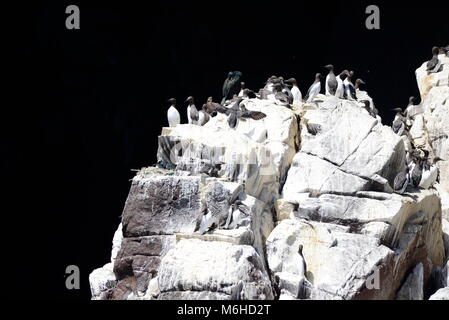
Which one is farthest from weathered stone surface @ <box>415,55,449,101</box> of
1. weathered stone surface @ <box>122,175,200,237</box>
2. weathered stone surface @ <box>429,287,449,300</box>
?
weathered stone surface @ <box>122,175,200,237</box>

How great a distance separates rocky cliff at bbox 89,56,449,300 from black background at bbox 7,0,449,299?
1138cm

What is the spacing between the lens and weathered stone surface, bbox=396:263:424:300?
854 inches

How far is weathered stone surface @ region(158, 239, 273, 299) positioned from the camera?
19359 mm

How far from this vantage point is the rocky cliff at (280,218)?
Result: 20.2m

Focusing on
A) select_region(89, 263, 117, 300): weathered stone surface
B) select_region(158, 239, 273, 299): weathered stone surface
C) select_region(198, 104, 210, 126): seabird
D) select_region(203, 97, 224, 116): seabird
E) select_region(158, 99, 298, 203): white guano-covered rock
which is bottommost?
select_region(89, 263, 117, 300): weathered stone surface

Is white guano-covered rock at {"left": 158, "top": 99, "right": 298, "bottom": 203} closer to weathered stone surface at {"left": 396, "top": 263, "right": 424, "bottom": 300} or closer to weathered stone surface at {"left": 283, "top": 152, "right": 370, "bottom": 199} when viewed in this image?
weathered stone surface at {"left": 283, "top": 152, "right": 370, "bottom": 199}

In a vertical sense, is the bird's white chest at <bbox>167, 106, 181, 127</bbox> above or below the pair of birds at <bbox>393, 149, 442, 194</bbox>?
above

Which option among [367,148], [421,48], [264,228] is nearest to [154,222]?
[264,228]

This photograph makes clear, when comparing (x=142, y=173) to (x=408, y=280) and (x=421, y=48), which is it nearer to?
(x=408, y=280)

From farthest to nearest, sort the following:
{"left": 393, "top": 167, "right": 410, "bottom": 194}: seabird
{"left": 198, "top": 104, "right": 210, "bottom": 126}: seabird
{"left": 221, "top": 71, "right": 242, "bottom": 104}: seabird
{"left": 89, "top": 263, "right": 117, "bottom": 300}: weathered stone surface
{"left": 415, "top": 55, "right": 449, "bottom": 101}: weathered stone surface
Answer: {"left": 415, "top": 55, "right": 449, "bottom": 101}: weathered stone surface → {"left": 221, "top": 71, "right": 242, "bottom": 104}: seabird → {"left": 198, "top": 104, "right": 210, "bottom": 126}: seabird → {"left": 393, "top": 167, "right": 410, "bottom": 194}: seabird → {"left": 89, "top": 263, "right": 117, "bottom": 300}: weathered stone surface

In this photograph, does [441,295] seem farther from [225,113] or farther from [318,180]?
[225,113]

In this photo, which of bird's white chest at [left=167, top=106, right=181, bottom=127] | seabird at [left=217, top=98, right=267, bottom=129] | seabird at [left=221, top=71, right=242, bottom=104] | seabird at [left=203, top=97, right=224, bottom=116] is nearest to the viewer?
seabird at [left=217, top=98, right=267, bottom=129]

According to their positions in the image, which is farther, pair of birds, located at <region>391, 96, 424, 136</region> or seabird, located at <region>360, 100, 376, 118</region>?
pair of birds, located at <region>391, 96, 424, 136</region>

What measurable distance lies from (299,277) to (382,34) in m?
19.7
